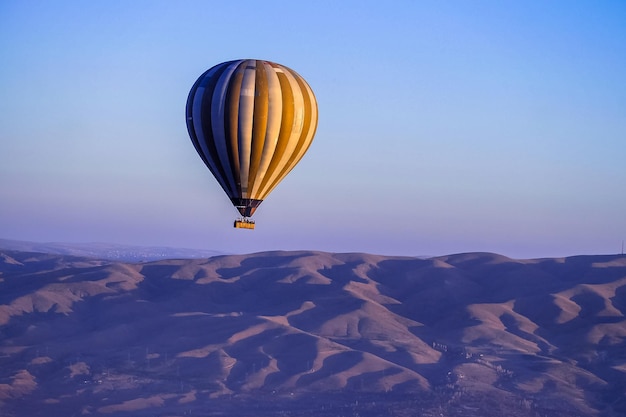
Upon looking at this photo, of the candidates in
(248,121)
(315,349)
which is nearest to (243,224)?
(248,121)

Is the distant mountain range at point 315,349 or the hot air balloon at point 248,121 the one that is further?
the distant mountain range at point 315,349

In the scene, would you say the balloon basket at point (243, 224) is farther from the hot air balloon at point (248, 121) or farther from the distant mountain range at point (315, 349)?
the distant mountain range at point (315, 349)

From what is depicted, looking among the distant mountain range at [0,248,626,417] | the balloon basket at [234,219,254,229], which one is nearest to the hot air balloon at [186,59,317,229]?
the balloon basket at [234,219,254,229]

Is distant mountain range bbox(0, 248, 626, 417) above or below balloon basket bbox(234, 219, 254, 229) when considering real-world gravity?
below

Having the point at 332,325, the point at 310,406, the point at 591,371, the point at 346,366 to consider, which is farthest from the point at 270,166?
the point at 332,325

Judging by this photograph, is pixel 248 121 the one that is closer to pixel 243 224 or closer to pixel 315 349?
pixel 243 224

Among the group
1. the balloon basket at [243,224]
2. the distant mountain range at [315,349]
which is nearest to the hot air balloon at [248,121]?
the balloon basket at [243,224]

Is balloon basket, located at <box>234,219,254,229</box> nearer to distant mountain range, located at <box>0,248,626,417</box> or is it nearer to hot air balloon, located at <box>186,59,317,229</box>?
hot air balloon, located at <box>186,59,317,229</box>
